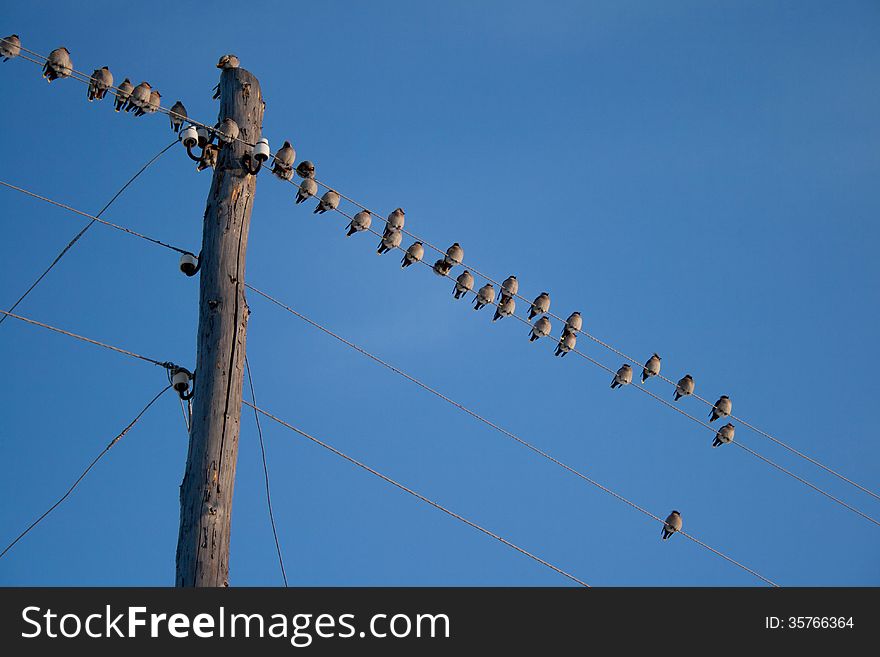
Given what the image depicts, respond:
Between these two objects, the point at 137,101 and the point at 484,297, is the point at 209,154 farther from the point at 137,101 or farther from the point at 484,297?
the point at 484,297

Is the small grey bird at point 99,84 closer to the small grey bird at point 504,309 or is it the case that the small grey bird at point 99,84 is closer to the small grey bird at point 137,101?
the small grey bird at point 137,101

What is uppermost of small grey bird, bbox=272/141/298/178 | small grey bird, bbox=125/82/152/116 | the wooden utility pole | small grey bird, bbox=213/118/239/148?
small grey bird, bbox=125/82/152/116

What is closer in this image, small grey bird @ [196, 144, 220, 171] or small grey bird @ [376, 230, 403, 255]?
small grey bird @ [196, 144, 220, 171]

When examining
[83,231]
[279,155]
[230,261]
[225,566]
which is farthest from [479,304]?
[225,566]

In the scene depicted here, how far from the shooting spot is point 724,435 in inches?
700

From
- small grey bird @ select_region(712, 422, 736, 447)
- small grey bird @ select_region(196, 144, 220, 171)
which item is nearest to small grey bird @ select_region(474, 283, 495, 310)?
small grey bird @ select_region(712, 422, 736, 447)

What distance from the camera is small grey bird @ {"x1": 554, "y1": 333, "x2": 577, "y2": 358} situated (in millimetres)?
16734

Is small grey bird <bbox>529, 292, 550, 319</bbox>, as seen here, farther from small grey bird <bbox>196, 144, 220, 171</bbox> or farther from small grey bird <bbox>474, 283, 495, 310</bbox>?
small grey bird <bbox>196, 144, 220, 171</bbox>

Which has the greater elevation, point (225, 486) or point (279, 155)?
point (279, 155)

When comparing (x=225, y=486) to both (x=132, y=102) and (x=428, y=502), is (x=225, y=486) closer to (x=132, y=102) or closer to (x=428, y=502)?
(x=428, y=502)

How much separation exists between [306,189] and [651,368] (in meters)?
6.44

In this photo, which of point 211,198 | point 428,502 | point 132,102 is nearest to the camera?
point 211,198
